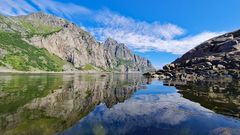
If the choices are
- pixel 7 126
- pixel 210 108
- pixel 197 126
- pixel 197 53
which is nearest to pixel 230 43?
pixel 197 53

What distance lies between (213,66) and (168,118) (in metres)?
107

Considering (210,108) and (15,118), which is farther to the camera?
(210,108)

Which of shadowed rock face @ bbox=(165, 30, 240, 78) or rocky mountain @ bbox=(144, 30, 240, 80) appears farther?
shadowed rock face @ bbox=(165, 30, 240, 78)

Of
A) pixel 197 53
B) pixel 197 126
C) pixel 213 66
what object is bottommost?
pixel 197 126

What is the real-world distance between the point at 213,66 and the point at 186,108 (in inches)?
3907

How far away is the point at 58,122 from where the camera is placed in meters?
23.4

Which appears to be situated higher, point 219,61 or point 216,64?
point 219,61

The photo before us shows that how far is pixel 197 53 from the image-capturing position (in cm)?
16350

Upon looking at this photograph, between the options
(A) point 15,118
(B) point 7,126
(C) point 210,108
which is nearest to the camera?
(B) point 7,126

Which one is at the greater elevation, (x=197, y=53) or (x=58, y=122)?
(x=197, y=53)

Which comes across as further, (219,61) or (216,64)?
(219,61)

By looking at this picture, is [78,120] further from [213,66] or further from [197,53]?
[197,53]

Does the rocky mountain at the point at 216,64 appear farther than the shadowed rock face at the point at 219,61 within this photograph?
No

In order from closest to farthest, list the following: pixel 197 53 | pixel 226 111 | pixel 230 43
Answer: pixel 226 111
pixel 230 43
pixel 197 53
